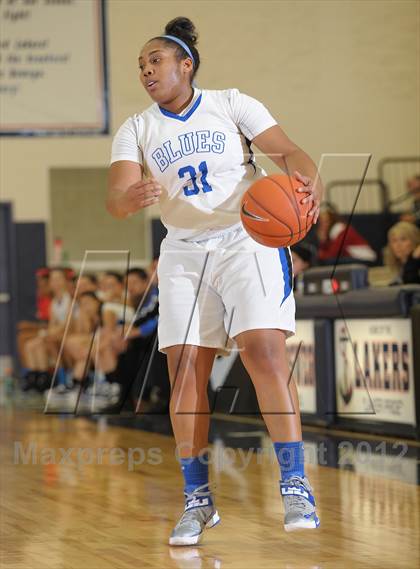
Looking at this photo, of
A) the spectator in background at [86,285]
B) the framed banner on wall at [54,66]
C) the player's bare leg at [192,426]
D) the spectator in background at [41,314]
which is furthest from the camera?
the spectator in background at [41,314]

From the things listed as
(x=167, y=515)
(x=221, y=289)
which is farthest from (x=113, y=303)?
(x=221, y=289)

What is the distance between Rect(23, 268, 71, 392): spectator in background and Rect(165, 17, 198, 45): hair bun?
7562 mm

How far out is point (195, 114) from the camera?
3.52 metres

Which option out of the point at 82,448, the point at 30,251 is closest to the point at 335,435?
the point at 82,448

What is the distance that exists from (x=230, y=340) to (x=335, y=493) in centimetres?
143

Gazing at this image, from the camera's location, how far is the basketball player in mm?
3453

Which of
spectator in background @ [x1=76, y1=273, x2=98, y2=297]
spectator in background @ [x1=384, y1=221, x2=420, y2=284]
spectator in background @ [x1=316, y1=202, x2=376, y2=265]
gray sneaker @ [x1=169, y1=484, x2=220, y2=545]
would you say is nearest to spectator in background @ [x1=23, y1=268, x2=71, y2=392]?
spectator in background @ [x1=76, y1=273, x2=98, y2=297]

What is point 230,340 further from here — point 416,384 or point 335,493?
point 416,384

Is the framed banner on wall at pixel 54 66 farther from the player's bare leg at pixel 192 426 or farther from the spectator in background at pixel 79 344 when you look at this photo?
the player's bare leg at pixel 192 426

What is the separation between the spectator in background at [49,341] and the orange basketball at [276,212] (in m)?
7.92

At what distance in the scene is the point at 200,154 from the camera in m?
3.46

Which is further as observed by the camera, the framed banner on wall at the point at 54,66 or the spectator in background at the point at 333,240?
the spectator in background at the point at 333,240

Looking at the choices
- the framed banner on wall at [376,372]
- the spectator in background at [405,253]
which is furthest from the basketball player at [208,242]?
the spectator in background at [405,253]

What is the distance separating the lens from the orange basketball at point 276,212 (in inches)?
125
